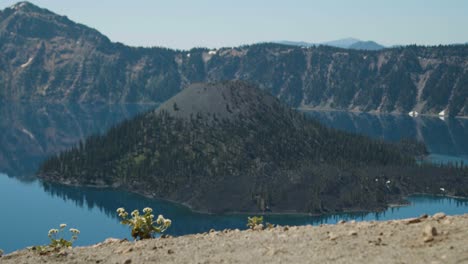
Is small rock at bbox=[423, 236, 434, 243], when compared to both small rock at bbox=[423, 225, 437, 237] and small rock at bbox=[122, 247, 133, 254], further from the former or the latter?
small rock at bbox=[122, 247, 133, 254]

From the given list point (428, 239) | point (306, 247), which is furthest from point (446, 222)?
point (306, 247)

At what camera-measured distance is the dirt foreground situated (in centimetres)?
2600

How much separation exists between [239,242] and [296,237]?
320cm

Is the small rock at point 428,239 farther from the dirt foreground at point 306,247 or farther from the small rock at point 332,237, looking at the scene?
the small rock at point 332,237

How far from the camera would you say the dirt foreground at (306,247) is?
26000 millimetres

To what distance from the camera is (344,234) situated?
30.3m

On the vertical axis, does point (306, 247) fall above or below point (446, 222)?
below

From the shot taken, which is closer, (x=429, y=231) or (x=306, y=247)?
(x=429, y=231)

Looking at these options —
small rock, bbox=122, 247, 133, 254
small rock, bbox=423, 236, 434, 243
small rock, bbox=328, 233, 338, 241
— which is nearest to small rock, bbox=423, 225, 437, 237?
small rock, bbox=423, 236, 434, 243

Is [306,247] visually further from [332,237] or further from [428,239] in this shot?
[428,239]

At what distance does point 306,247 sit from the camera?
94.8ft

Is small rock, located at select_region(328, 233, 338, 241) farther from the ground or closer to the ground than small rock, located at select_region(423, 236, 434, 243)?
closer to the ground

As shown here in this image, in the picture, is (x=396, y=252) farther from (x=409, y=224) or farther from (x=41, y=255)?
(x=41, y=255)

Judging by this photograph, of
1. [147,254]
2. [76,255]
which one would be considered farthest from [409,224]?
[76,255]
